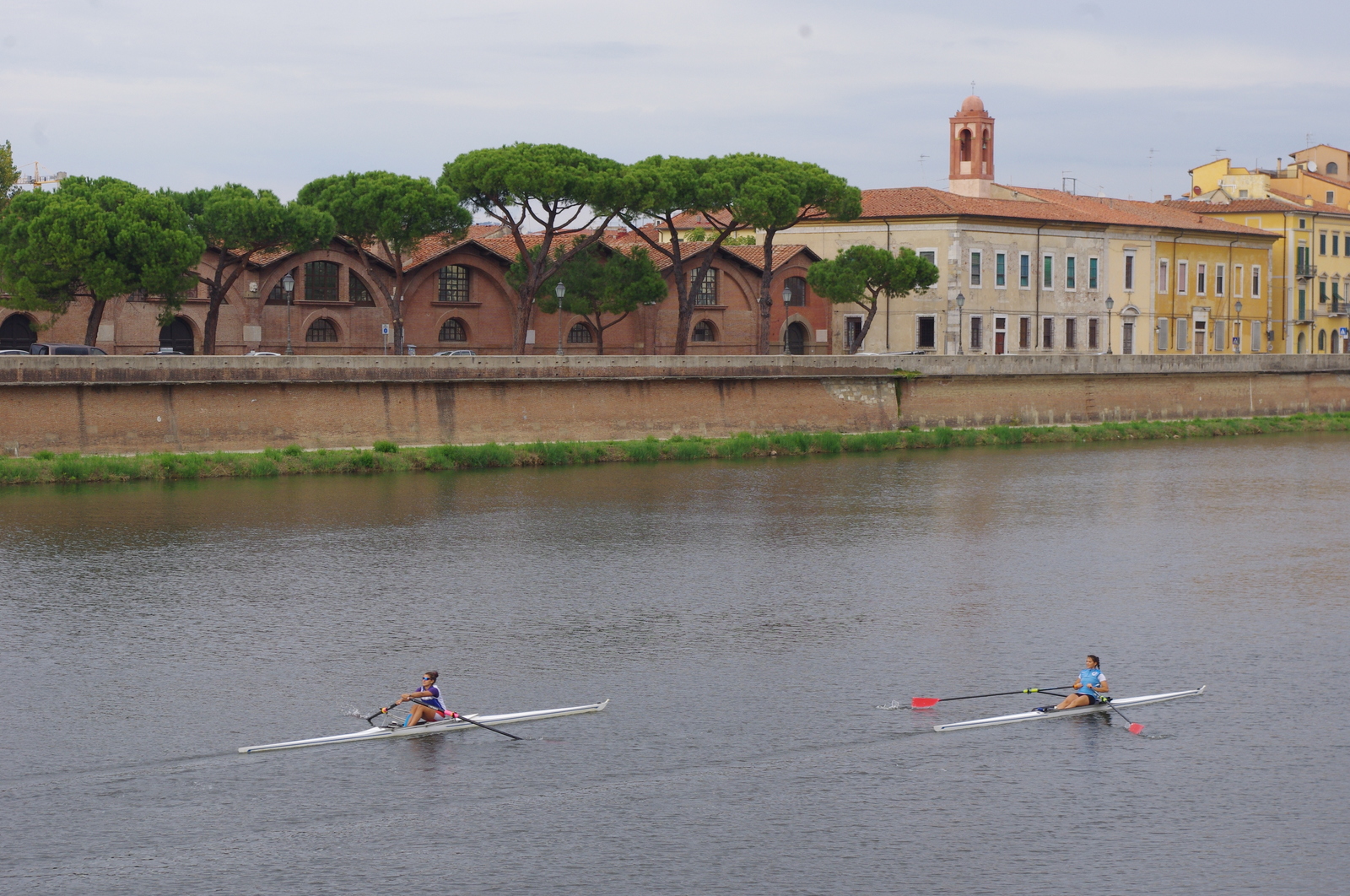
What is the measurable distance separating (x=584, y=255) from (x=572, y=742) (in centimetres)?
4407

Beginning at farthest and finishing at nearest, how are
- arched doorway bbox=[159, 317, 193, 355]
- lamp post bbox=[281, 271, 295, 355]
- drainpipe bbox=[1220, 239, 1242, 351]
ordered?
drainpipe bbox=[1220, 239, 1242, 351]
arched doorway bbox=[159, 317, 193, 355]
lamp post bbox=[281, 271, 295, 355]

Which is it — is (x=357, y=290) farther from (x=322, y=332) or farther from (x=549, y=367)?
(x=549, y=367)

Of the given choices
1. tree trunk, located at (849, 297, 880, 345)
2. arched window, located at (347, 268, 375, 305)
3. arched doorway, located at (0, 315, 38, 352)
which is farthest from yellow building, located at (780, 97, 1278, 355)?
arched doorway, located at (0, 315, 38, 352)

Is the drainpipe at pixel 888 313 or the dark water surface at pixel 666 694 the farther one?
the drainpipe at pixel 888 313

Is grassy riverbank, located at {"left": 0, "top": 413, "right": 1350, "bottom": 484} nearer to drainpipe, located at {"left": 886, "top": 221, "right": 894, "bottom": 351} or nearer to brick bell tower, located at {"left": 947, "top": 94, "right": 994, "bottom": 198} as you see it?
drainpipe, located at {"left": 886, "top": 221, "right": 894, "bottom": 351}

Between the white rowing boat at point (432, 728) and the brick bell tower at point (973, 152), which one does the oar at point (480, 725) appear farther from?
the brick bell tower at point (973, 152)

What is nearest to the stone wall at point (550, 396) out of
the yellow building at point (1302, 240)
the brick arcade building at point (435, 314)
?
the brick arcade building at point (435, 314)

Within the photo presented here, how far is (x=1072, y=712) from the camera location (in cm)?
2052

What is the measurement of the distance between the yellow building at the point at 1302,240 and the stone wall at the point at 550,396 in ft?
70.6

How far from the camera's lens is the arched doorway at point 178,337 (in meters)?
57.6

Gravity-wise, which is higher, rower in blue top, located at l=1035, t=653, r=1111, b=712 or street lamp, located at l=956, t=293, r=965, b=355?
street lamp, located at l=956, t=293, r=965, b=355

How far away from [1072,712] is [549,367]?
1263 inches

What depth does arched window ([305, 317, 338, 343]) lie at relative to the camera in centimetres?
6025

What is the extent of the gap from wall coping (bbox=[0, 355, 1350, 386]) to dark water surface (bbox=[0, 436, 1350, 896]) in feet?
14.8
